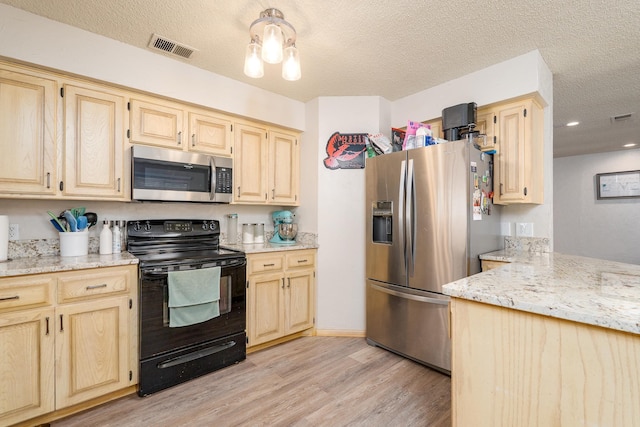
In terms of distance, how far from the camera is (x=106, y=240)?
7.04 feet

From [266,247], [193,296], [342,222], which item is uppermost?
[342,222]

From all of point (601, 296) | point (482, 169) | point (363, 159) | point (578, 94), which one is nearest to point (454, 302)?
point (601, 296)

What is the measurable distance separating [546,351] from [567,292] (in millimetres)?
266

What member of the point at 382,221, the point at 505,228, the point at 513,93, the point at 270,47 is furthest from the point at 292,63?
the point at 505,228

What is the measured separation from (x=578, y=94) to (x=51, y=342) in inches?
190

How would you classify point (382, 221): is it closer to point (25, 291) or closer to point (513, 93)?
point (513, 93)

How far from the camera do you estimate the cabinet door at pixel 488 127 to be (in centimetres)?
252

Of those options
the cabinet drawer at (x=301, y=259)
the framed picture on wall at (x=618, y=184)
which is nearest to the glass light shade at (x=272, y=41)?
the cabinet drawer at (x=301, y=259)

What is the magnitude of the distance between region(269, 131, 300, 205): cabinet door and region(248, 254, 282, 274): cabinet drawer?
0.63 metres

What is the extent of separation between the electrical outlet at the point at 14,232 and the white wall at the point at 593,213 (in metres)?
7.75

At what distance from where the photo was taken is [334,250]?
9.90 feet

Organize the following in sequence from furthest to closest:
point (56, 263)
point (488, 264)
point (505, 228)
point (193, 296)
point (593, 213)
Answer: point (593, 213) → point (505, 228) → point (488, 264) → point (193, 296) → point (56, 263)

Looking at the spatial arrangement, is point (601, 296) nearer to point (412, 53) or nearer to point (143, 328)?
point (412, 53)

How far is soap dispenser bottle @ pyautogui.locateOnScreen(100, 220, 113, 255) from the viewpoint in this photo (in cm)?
213
